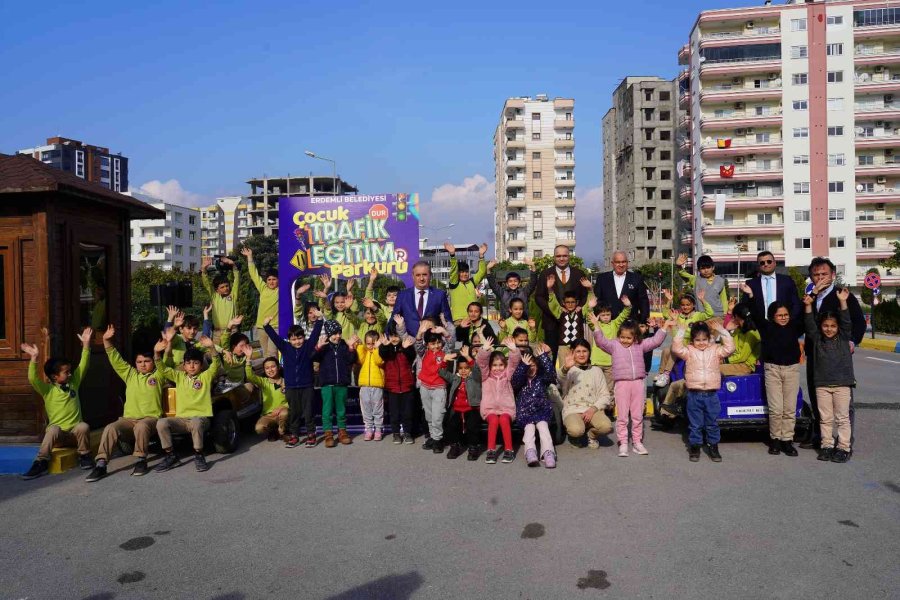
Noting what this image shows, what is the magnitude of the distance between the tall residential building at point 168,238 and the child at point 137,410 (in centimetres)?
11514

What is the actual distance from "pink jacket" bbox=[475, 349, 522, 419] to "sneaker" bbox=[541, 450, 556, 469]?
0.67 meters

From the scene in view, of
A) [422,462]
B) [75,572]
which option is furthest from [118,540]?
[422,462]

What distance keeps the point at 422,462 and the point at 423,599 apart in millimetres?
3714

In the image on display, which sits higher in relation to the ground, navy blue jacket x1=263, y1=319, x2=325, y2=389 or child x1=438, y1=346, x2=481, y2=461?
navy blue jacket x1=263, y1=319, x2=325, y2=389

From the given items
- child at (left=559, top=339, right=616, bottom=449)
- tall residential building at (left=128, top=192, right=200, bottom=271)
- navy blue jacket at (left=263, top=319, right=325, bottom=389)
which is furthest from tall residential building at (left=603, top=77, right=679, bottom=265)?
navy blue jacket at (left=263, top=319, right=325, bottom=389)

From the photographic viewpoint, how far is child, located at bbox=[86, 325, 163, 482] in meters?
7.96

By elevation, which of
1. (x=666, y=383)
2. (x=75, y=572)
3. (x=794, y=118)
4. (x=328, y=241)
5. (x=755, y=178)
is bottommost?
(x=75, y=572)

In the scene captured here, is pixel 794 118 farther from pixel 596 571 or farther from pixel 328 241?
pixel 596 571

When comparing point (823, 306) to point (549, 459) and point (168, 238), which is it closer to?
point (549, 459)

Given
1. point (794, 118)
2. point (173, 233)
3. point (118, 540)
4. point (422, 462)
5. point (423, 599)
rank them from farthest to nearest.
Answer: point (173, 233)
point (794, 118)
point (422, 462)
point (118, 540)
point (423, 599)

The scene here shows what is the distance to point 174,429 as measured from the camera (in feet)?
27.3

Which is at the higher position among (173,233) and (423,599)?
(173,233)

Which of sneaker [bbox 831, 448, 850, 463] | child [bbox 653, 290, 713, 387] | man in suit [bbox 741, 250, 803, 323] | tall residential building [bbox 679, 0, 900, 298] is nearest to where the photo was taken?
sneaker [bbox 831, 448, 850, 463]

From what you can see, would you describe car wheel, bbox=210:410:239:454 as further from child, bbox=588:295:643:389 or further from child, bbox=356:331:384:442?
child, bbox=588:295:643:389
